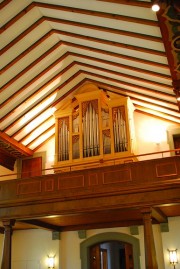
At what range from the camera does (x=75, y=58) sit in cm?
1089

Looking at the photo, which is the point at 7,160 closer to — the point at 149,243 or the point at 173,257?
the point at 149,243

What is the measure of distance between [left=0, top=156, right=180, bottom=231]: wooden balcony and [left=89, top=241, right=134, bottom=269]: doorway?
1.55m

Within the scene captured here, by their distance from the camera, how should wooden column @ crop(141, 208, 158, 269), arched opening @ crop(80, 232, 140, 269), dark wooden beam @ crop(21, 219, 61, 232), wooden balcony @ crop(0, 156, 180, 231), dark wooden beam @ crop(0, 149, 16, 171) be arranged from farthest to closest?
1. dark wooden beam @ crop(0, 149, 16, 171)
2. arched opening @ crop(80, 232, 140, 269)
3. dark wooden beam @ crop(21, 219, 61, 232)
4. wooden balcony @ crop(0, 156, 180, 231)
5. wooden column @ crop(141, 208, 158, 269)

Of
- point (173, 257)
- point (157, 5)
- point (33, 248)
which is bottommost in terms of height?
point (173, 257)

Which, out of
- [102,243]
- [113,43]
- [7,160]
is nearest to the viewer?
[113,43]

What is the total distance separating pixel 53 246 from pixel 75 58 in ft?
21.0

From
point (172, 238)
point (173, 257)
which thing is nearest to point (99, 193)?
point (172, 238)

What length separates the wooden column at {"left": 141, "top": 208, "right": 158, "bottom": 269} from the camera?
7.85 meters

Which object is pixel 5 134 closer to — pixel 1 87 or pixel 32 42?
pixel 1 87

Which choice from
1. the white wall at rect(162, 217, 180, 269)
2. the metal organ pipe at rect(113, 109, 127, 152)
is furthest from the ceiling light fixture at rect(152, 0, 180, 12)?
the white wall at rect(162, 217, 180, 269)

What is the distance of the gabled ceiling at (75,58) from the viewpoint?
7338mm

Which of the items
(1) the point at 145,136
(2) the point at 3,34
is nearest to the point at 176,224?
(1) the point at 145,136

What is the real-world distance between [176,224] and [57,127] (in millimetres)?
5170

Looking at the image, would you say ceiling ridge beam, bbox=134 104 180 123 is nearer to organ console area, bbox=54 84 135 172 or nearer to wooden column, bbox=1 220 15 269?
organ console area, bbox=54 84 135 172
